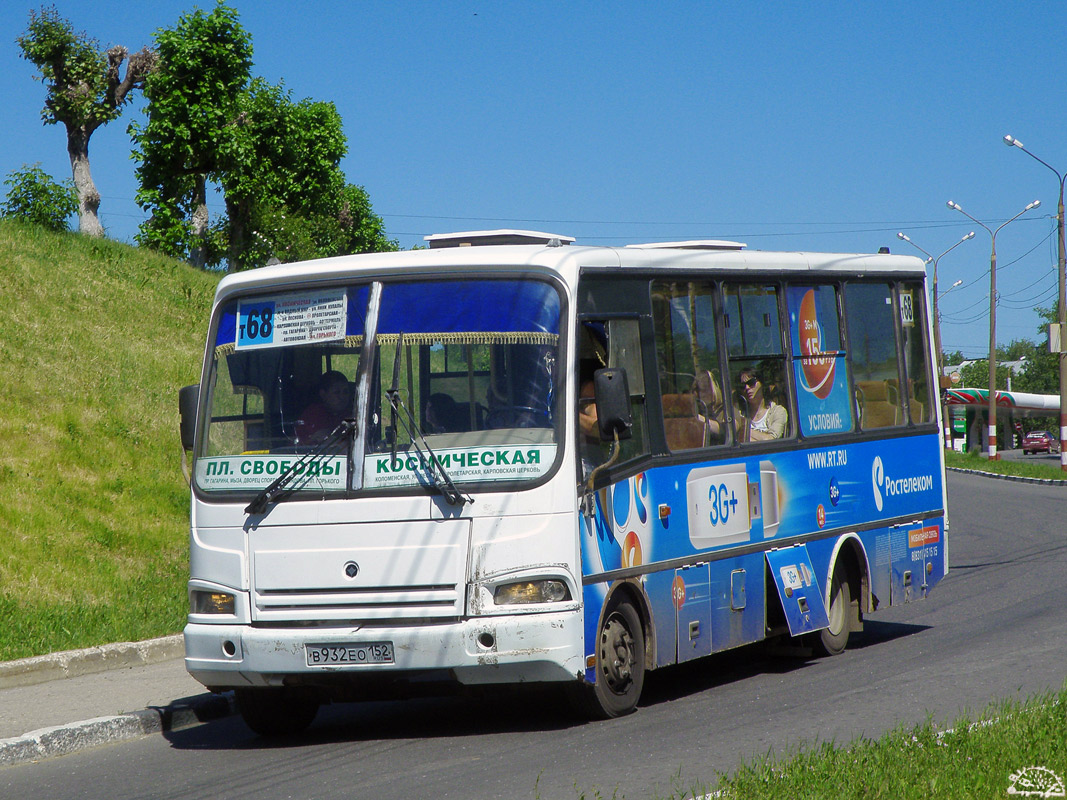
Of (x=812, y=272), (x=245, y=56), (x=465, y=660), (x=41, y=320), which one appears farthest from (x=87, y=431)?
(x=245, y=56)

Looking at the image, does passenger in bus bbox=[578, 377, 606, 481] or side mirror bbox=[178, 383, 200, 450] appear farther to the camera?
side mirror bbox=[178, 383, 200, 450]

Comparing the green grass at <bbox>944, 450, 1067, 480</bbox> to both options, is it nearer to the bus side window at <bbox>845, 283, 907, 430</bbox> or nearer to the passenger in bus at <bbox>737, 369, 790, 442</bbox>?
the bus side window at <bbox>845, 283, 907, 430</bbox>

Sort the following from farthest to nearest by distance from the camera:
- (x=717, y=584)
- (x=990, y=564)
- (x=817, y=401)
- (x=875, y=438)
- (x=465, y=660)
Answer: (x=990, y=564) < (x=875, y=438) < (x=817, y=401) < (x=717, y=584) < (x=465, y=660)

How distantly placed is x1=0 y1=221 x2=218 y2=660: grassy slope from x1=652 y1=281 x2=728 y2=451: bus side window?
5.39 metres

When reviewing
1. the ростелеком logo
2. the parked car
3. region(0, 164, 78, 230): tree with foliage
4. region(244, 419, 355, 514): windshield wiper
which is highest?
region(0, 164, 78, 230): tree with foliage

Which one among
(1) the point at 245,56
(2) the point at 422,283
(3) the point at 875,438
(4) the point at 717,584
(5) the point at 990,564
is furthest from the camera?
(1) the point at 245,56

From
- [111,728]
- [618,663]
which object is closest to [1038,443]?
[618,663]

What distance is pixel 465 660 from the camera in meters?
7.33

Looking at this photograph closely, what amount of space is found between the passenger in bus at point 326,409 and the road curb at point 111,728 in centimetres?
225

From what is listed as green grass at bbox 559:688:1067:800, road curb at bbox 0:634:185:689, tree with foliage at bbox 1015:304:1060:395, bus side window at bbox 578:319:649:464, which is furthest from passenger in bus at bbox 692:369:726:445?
tree with foliage at bbox 1015:304:1060:395

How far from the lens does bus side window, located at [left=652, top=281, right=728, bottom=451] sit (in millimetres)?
8867

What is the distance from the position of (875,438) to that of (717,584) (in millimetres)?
2919

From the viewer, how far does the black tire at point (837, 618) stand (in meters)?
10.8

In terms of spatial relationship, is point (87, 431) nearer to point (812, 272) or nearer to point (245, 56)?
point (812, 272)
